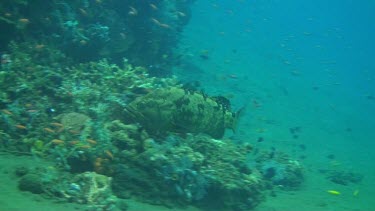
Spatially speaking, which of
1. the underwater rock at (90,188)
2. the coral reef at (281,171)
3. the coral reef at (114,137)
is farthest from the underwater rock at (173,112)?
the coral reef at (281,171)

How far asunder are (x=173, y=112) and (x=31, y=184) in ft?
11.6

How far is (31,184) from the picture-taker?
6.06m

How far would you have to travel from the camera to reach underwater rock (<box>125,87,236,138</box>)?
810 centimetres

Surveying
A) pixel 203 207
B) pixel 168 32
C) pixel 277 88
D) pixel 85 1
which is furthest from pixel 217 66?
pixel 203 207

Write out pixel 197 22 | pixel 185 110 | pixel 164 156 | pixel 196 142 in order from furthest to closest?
pixel 197 22
pixel 196 142
pixel 185 110
pixel 164 156

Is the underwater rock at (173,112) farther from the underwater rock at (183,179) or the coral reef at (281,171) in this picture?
the coral reef at (281,171)

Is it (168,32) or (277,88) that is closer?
(168,32)

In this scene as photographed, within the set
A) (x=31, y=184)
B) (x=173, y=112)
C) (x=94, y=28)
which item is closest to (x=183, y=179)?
(x=173, y=112)

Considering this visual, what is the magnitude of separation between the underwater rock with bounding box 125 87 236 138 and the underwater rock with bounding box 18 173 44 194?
9.56 ft

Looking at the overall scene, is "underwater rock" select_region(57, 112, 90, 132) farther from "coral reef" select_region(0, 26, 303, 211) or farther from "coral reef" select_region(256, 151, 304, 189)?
"coral reef" select_region(256, 151, 304, 189)

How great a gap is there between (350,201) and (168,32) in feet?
41.9

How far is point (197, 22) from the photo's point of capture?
1741 inches

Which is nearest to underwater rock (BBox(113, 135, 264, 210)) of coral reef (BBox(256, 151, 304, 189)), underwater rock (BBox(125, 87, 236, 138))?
underwater rock (BBox(125, 87, 236, 138))

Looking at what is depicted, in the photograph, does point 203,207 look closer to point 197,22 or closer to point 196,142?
point 196,142
